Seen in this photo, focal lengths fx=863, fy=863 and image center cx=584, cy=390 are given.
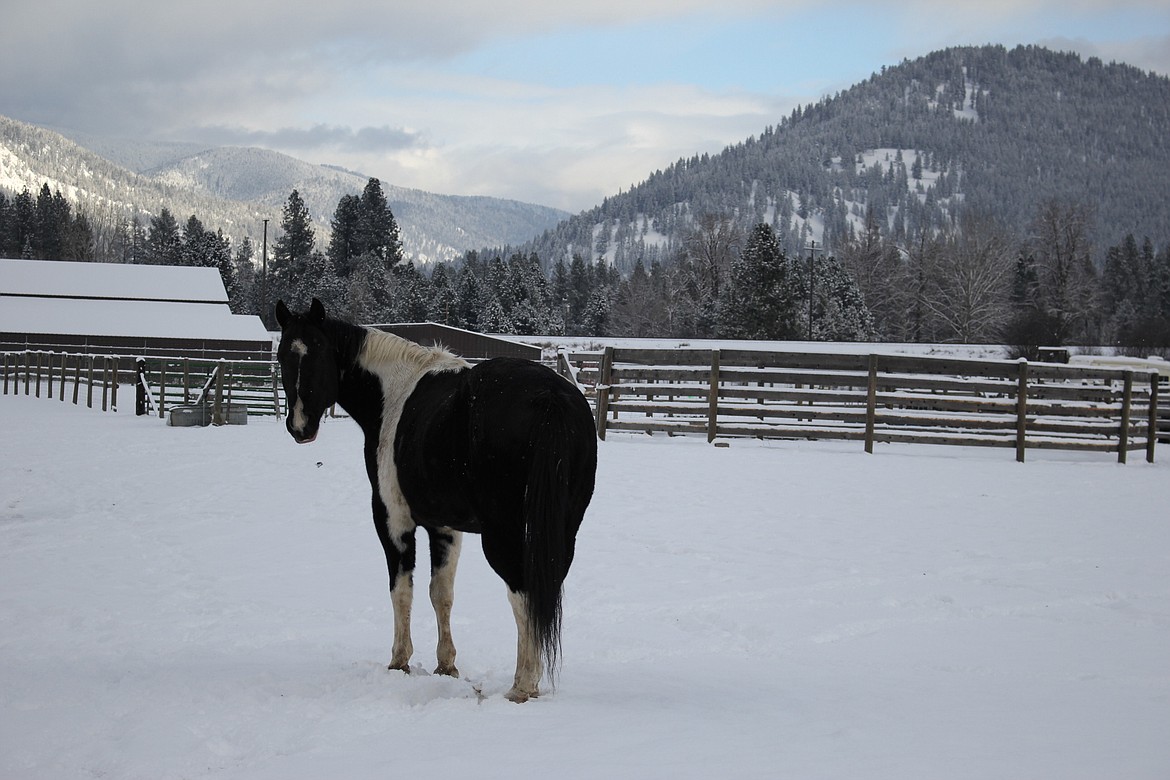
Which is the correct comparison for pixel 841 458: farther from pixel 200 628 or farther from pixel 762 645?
pixel 200 628

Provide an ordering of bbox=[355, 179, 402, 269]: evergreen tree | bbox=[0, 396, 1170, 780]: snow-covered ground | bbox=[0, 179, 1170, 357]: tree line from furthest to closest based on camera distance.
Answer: bbox=[355, 179, 402, 269]: evergreen tree, bbox=[0, 179, 1170, 357]: tree line, bbox=[0, 396, 1170, 780]: snow-covered ground

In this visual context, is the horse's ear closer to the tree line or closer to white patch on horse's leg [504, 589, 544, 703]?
white patch on horse's leg [504, 589, 544, 703]

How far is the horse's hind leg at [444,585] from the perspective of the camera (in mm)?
4148

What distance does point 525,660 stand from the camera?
143 inches

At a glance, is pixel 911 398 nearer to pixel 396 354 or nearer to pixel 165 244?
pixel 396 354

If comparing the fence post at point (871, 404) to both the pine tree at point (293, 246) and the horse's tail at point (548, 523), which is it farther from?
the pine tree at point (293, 246)

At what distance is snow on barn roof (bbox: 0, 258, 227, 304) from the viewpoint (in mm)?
44750

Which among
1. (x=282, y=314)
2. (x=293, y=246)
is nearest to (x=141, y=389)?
(x=282, y=314)

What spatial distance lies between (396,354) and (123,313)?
43924mm

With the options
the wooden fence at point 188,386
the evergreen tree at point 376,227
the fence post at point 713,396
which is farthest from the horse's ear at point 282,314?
the evergreen tree at point 376,227

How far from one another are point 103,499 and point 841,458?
32.3 ft

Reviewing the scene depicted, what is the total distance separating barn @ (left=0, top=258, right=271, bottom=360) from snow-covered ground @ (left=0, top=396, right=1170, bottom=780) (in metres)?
→ 30.1

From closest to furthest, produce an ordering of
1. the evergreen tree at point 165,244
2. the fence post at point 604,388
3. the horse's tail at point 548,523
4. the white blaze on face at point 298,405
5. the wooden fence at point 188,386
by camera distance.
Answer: the horse's tail at point 548,523
the white blaze on face at point 298,405
the fence post at point 604,388
the wooden fence at point 188,386
the evergreen tree at point 165,244

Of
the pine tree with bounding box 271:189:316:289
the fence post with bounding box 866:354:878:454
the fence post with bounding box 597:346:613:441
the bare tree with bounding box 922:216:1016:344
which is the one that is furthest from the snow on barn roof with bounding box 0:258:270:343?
the bare tree with bounding box 922:216:1016:344
